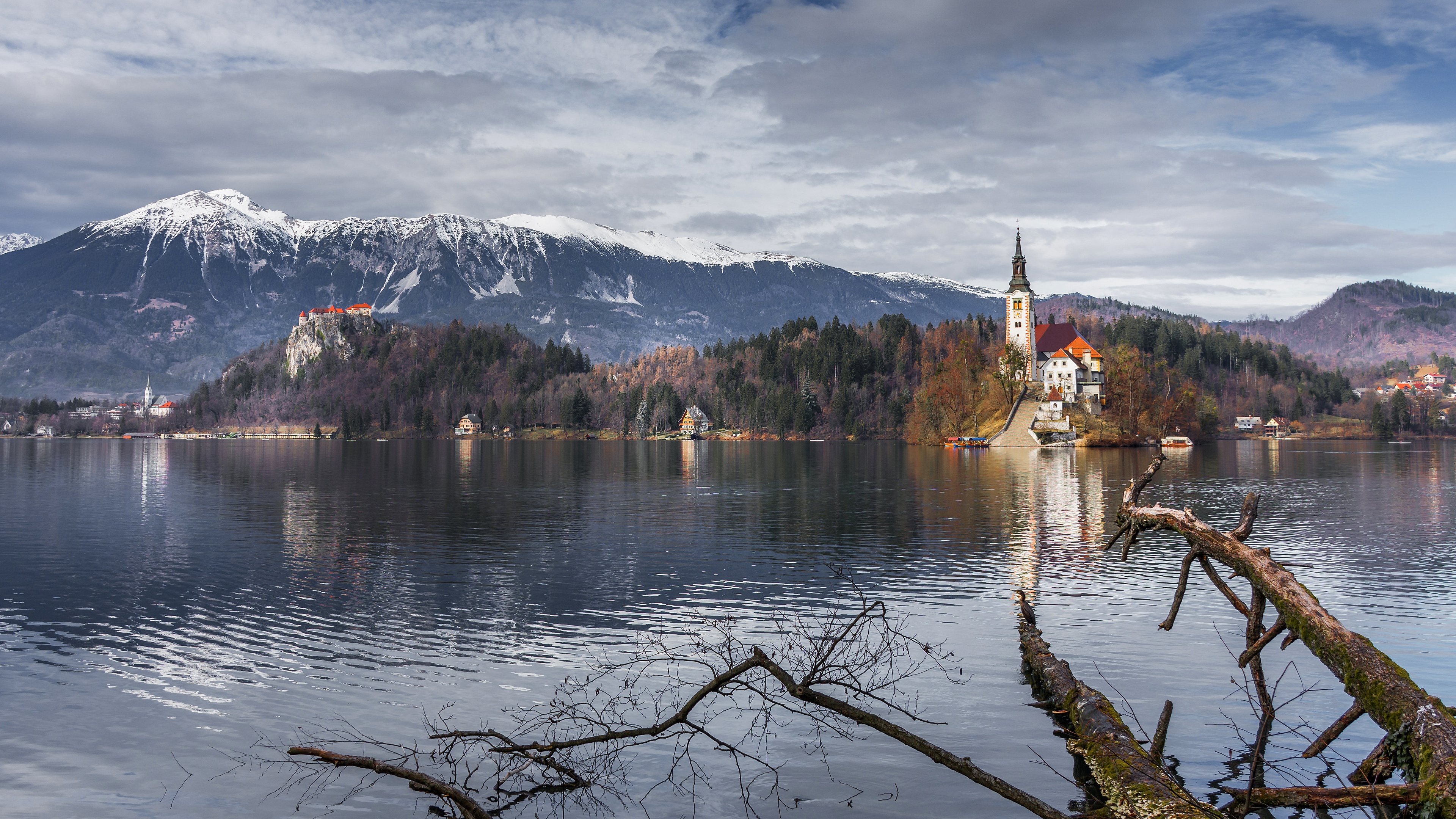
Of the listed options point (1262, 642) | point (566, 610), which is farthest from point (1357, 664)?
point (566, 610)

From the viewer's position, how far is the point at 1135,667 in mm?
22969

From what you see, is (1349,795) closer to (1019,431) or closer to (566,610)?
(566,610)

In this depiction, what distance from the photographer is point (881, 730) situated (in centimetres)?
1201

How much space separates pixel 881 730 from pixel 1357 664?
19.6 ft

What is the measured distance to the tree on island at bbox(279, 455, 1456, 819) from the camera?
11250 mm

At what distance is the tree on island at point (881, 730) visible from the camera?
36.9 ft

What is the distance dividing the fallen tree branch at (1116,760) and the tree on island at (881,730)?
3 centimetres

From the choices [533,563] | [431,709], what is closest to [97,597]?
[533,563]

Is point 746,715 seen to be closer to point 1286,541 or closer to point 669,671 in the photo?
point 669,671

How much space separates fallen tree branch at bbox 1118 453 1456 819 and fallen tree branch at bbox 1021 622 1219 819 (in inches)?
91.1

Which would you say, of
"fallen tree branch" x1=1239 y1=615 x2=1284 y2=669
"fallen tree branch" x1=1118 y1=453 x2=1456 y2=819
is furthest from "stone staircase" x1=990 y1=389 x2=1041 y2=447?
"fallen tree branch" x1=1239 y1=615 x2=1284 y2=669

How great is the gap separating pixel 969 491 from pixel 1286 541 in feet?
108

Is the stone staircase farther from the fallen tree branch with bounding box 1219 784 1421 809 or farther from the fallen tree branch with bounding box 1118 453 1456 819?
the fallen tree branch with bounding box 1219 784 1421 809

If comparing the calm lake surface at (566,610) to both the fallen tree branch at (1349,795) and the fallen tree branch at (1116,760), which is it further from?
the fallen tree branch at (1349,795)
